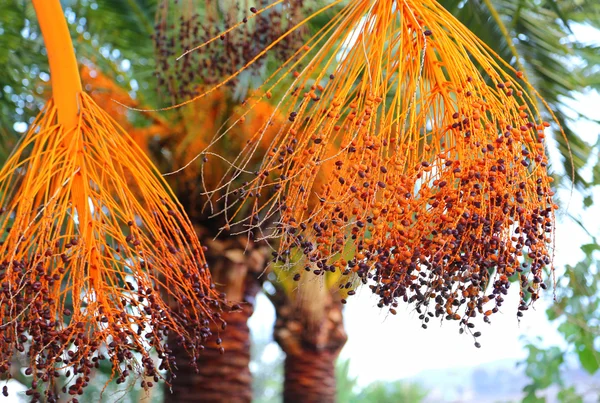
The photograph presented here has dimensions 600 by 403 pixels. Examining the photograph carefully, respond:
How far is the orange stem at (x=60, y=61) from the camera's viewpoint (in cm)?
151

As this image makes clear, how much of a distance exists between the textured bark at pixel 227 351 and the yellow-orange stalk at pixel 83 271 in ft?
3.21

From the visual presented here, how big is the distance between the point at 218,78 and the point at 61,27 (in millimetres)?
566

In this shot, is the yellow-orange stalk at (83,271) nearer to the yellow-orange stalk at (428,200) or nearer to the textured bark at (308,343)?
the yellow-orange stalk at (428,200)

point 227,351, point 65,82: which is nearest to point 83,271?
point 65,82

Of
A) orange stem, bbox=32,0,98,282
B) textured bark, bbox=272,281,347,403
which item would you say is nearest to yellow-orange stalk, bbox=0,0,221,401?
orange stem, bbox=32,0,98,282

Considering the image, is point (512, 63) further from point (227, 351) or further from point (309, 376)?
point (309, 376)

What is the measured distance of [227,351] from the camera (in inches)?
97.3

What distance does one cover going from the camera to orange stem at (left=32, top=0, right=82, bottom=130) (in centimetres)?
151

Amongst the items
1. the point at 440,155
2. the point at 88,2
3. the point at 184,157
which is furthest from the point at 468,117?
the point at 88,2

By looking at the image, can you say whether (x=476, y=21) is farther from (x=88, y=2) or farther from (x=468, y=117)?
(x=88, y=2)

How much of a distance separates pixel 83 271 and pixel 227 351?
1.28 meters

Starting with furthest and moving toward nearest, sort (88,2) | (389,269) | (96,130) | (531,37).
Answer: (88,2) < (531,37) < (96,130) < (389,269)

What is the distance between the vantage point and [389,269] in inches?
46.6

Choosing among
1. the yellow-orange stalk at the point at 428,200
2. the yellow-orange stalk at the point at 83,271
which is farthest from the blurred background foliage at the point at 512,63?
the yellow-orange stalk at the point at 83,271
